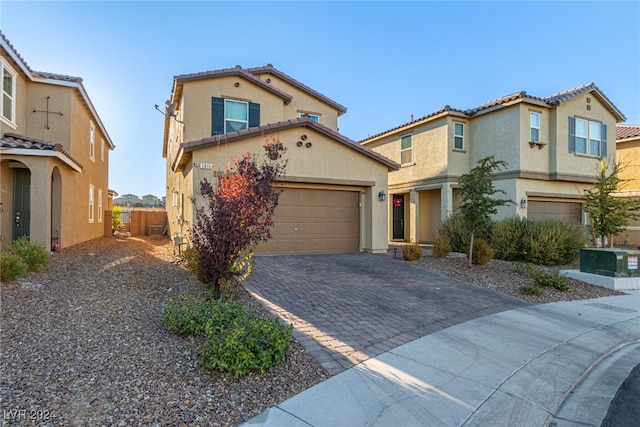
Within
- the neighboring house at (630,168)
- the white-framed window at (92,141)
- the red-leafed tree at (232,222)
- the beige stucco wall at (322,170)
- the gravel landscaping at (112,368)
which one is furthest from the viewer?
the neighboring house at (630,168)

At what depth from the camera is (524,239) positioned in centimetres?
1296

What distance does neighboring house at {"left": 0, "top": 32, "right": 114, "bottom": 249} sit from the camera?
10.2 m

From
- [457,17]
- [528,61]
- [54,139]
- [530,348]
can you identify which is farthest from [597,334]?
[54,139]

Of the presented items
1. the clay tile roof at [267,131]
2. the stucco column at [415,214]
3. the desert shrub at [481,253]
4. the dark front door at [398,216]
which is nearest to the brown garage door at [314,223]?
the clay tile roof at [267,131]

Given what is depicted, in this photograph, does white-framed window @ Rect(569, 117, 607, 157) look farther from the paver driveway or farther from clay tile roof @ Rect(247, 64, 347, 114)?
the paver driveway

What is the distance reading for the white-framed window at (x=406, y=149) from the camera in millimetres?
20188

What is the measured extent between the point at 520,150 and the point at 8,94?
766 inches

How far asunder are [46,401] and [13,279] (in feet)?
15.6

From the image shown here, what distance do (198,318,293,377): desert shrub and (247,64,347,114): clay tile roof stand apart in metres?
15.1

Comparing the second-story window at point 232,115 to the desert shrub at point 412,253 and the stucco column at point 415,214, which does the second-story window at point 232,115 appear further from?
the stucco column at point 415,214

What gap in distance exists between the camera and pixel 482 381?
4191 millimetres

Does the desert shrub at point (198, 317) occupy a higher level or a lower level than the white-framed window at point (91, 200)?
lower

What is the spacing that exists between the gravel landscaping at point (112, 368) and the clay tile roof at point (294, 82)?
43.0 ft

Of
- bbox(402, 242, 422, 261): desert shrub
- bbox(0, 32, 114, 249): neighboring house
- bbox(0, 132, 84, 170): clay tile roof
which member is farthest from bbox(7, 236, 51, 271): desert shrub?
bbox(402, 242, 422, 261): desert shrub
